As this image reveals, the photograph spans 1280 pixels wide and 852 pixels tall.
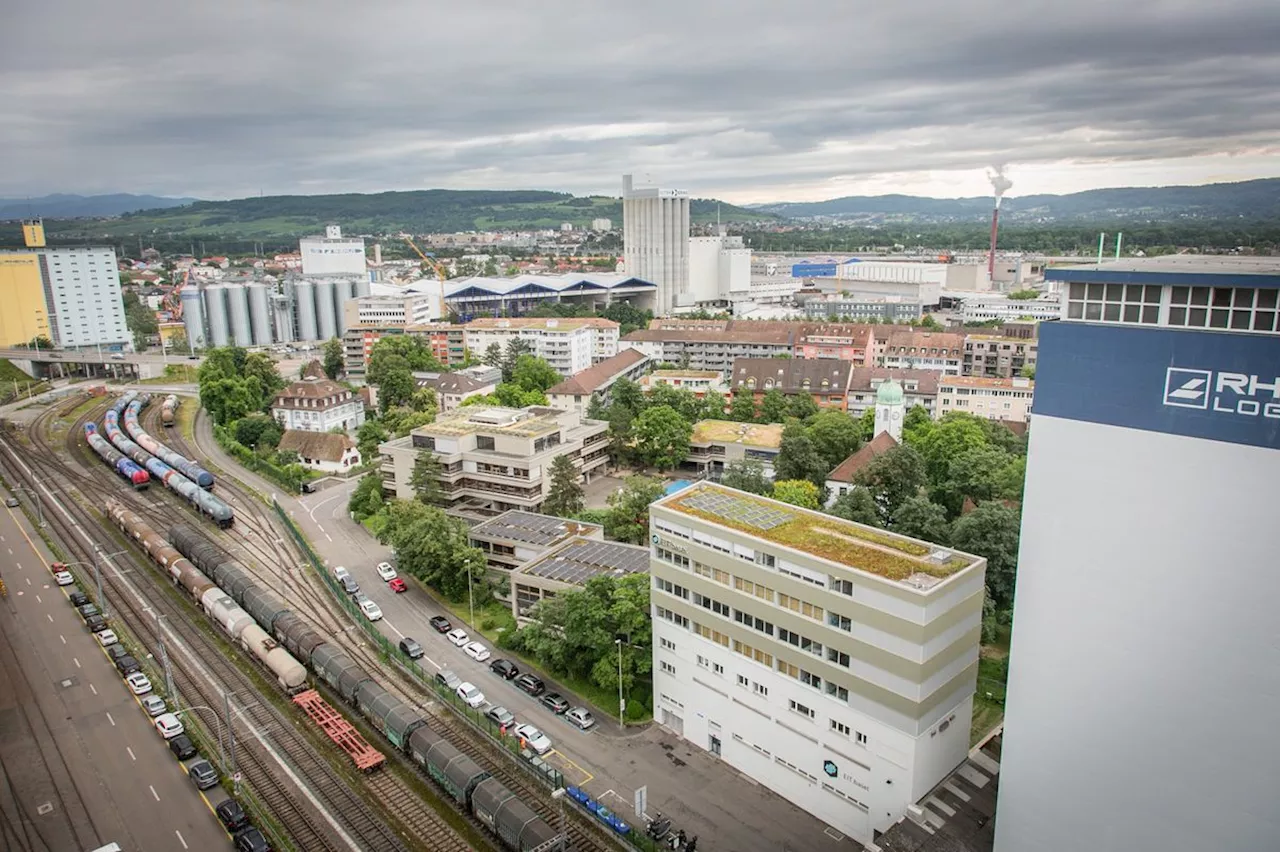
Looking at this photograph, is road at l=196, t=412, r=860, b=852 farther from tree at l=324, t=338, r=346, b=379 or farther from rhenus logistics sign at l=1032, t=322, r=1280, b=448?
tree at l=324, t=338, r=346, b=379

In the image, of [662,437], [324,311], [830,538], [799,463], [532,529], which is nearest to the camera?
[830,538]

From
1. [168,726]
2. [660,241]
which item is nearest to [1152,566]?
[168,726]

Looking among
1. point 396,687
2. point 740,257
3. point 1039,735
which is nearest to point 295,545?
point 396,687

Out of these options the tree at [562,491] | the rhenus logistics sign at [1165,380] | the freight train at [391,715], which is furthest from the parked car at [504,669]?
the rhenus logistics sign at [1165,380]

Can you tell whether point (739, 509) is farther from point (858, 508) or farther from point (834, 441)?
point (834, 441)

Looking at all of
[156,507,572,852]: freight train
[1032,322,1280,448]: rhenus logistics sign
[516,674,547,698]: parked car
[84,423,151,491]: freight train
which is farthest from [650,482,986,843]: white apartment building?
[84,423,151,491]: freight train

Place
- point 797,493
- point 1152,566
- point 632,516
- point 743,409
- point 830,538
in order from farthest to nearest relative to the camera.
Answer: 1. point 743,409
2. point 632,516
3. point 797,493
4. point 830,538
5. point 1152,566
